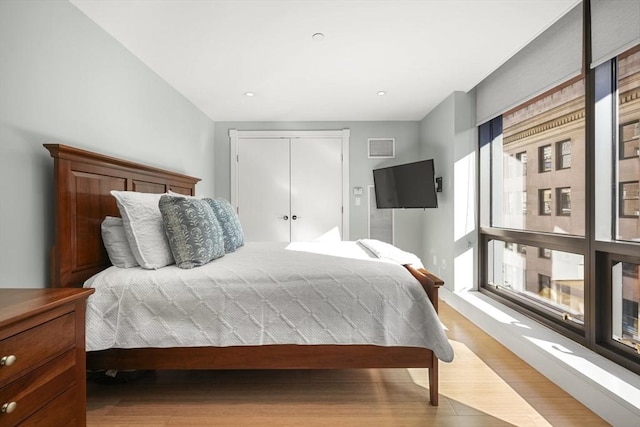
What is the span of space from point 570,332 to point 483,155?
1916mm

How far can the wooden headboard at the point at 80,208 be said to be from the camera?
1.74 metres

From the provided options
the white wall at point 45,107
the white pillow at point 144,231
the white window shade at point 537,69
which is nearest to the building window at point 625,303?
the white window shade at point 537,69

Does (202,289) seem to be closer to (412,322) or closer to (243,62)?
(412,322)

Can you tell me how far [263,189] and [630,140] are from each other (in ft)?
12.5

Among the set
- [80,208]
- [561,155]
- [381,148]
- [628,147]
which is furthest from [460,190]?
[80,208]

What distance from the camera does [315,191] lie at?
15.3 feet

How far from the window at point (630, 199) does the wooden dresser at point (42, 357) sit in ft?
9.12

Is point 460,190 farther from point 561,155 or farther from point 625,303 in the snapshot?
point 625,303

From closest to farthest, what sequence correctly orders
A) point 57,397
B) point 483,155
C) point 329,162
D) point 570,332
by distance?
point 57,397 < point 570,332 < point 483,155 < point 329,162

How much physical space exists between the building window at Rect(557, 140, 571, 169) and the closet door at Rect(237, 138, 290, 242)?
3165 mm

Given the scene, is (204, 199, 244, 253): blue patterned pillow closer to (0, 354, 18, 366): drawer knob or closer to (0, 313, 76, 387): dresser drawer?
(0, 313, 76, 387): dresser drawer

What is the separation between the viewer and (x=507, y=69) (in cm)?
301

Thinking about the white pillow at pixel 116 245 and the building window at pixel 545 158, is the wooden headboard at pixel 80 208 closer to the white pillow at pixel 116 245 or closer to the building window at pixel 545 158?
the white pillow at pixel 116 245

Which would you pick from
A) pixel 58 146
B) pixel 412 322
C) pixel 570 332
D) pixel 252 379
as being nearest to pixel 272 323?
pixel 252 379
